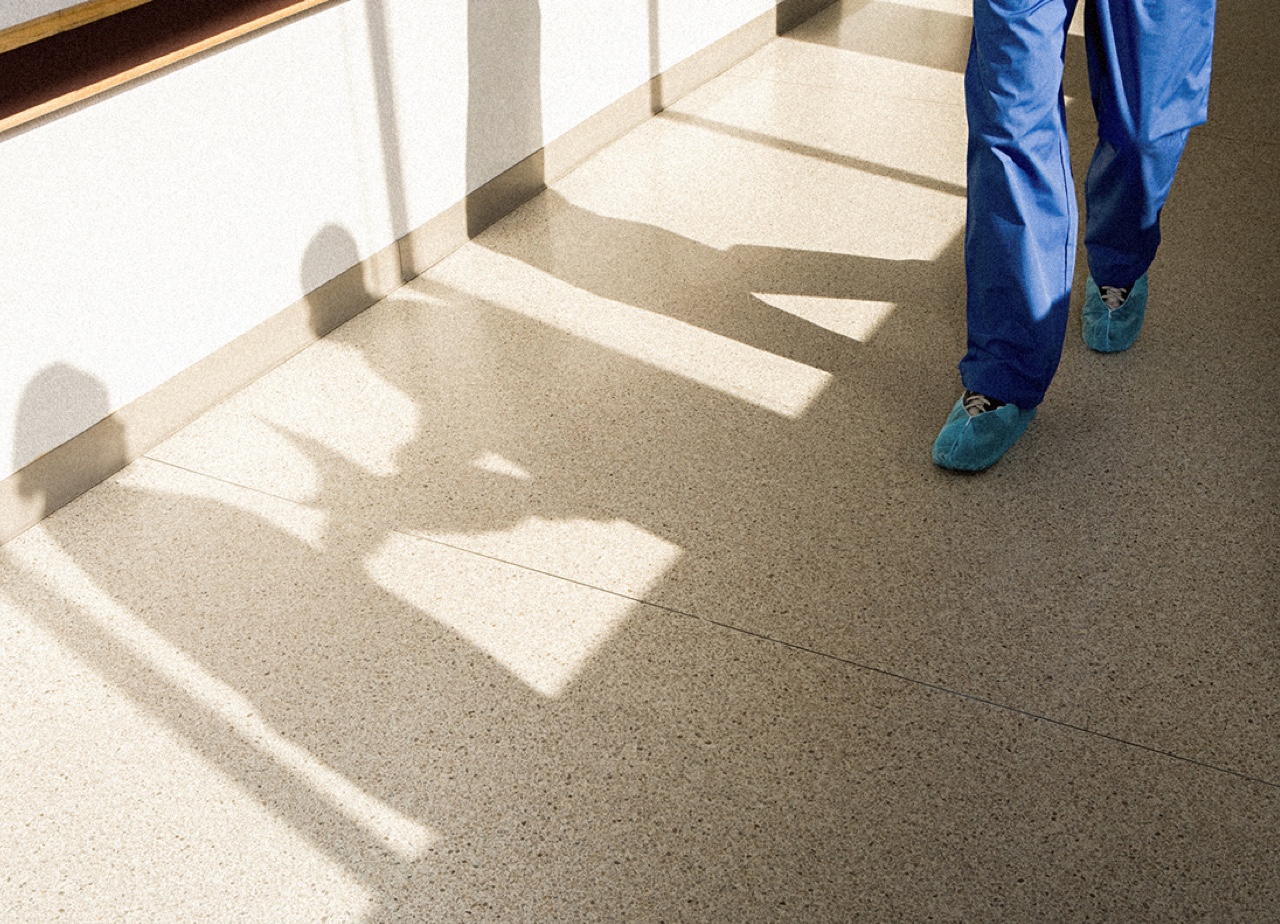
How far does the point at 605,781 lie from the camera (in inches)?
54.9

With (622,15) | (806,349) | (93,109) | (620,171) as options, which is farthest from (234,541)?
(622,15)

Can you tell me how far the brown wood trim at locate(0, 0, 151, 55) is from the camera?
1.76 metres

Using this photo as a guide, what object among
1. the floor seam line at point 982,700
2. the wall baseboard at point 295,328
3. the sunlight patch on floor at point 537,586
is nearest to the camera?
the floor seam line at point 982,700

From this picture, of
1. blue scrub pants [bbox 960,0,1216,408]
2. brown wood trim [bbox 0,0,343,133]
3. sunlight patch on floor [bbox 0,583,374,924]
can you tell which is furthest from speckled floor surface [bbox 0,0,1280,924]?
brown wood trim [bbox 0,0,343,133]

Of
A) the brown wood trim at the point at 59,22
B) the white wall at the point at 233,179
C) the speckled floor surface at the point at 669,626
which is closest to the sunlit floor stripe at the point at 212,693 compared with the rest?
the speckled floor surface at the point at 669,626

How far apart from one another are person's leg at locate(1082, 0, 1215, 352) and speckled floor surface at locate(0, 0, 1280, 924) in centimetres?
11

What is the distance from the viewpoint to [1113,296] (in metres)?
2.21

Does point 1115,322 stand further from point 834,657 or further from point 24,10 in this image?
point 24,10

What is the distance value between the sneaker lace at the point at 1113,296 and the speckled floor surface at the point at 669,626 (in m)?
0.10

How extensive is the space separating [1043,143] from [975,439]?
455mm

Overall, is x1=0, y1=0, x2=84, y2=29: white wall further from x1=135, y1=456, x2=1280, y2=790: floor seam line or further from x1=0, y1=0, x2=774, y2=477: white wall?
x1=135, y1=456, x2=1280, y2=790: floor seam line

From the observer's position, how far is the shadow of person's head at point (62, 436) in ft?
5.88

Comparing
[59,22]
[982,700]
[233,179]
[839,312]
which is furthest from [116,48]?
[982,700]

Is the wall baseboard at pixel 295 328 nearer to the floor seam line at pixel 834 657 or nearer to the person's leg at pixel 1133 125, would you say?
the floor seam line at pixel 834 657
